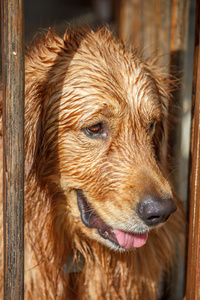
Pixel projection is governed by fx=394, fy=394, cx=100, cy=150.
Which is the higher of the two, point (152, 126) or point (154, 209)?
point (152, 126)

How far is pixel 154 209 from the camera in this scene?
2082 millimetres

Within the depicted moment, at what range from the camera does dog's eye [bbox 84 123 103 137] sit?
2.33m

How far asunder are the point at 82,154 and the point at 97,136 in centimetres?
14

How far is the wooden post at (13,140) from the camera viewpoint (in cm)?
173

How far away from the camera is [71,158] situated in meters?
2.38

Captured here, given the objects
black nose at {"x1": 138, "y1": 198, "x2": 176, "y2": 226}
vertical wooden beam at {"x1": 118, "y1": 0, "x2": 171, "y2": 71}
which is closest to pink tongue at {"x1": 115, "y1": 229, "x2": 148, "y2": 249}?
black nose at {"x1": 138, "y1": 198, "x2": 176, "y2": 226}

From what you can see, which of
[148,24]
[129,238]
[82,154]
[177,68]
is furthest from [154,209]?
[148,24]

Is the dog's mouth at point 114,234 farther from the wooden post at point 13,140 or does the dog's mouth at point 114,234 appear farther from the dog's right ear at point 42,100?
the wooden post at point 13,140

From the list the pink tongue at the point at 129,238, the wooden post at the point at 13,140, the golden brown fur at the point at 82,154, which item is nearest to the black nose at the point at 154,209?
the golden brown fur at the point at 82,154

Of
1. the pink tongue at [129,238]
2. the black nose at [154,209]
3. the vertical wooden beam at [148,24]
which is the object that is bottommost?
the pink tongue at [129,238]

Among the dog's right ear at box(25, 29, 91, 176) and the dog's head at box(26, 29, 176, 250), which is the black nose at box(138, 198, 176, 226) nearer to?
the dog's head at box(26, 29, 176, 250)

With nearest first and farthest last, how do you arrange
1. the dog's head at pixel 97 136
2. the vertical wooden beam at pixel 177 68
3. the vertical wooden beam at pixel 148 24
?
the dog's head at pixel 97 136
the vertical wooden beam at pixel 177 68
the vertical wooden beam at pixel 148 24

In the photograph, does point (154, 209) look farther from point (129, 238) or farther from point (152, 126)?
point (152, 126)

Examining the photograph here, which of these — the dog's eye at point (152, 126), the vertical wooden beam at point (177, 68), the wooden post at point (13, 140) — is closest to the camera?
the wooden post at point (13, 140)
